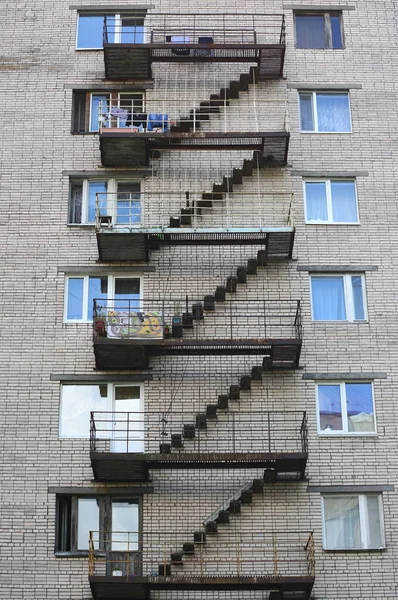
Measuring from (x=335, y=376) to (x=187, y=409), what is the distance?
3.89 metres

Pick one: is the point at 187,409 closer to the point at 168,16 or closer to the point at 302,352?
the point at 302,352

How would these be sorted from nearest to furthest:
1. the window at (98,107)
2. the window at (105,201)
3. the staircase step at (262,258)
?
the staircase step at (262,258)
the window at (105,201)
the window at (98,107)

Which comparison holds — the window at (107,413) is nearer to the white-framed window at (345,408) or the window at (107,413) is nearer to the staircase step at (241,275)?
the staircase step at (241,275)

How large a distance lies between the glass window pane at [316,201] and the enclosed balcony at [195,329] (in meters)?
2.88

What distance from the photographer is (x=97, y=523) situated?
31.0 m

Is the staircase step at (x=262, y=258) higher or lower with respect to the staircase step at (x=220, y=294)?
higher

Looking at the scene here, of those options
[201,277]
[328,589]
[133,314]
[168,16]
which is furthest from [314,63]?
[328,589]

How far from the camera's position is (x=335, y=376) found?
106 feet

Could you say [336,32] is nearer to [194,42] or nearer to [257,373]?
[194,42]

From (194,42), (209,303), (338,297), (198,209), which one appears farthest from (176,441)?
(194,42)

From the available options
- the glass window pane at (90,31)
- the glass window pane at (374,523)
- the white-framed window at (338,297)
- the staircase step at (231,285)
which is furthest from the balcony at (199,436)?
the glass window pane at (90,31)

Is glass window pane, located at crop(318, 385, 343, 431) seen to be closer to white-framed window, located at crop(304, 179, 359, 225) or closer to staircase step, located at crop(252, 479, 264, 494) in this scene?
staircase step, located at crop(252, 479, 264, 494)

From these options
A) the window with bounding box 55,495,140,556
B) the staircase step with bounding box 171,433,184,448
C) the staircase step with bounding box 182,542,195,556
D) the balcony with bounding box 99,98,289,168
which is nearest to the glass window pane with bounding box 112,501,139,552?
the window with bounding box 55,495,140,556

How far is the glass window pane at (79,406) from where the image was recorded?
31.8m
